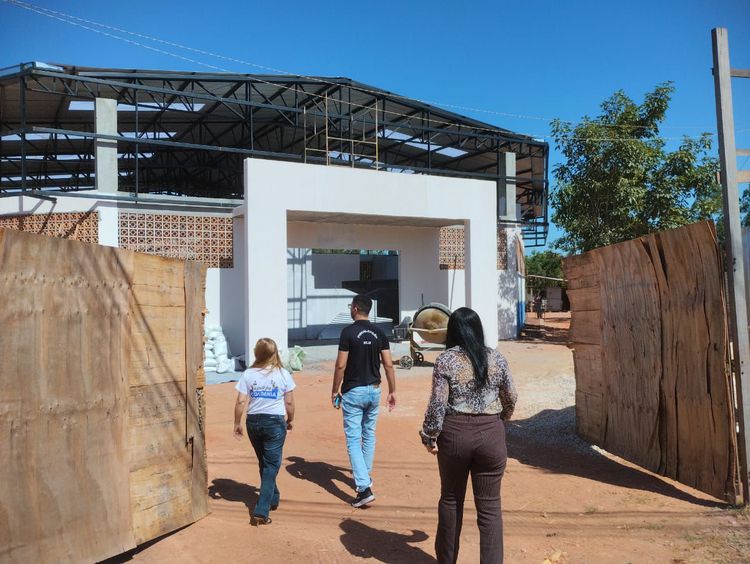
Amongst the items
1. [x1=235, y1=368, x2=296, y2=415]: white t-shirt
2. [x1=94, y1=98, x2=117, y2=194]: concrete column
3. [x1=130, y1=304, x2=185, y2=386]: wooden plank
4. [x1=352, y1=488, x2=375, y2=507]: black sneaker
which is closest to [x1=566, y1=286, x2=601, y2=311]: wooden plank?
[x1=352, y1=488, x2=375, y2=507]: black sneaker

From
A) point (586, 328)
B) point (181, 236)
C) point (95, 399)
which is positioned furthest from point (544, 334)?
point (95, 399)

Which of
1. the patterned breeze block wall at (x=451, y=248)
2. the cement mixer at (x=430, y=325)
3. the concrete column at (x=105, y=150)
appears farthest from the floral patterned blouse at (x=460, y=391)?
the patterned breeze block wall at (x=451, y=248)

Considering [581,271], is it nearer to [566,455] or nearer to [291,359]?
[566,455]

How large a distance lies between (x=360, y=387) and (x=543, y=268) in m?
40.7

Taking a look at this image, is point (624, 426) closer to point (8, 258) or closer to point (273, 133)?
point (8, 258)

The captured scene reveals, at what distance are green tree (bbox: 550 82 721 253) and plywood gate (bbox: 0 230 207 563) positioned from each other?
14.1m

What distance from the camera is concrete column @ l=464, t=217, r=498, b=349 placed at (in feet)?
52.4

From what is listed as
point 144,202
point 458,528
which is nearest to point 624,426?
point 458,528

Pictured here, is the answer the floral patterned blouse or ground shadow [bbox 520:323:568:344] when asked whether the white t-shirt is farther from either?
ground shadow [bbox 520:323:568:344]

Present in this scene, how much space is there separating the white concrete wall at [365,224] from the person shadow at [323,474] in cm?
654

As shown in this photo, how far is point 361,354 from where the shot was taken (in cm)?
496

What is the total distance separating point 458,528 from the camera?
349cm

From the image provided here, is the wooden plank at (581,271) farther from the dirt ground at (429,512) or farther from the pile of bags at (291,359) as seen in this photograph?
the pile of bags at (291,359)

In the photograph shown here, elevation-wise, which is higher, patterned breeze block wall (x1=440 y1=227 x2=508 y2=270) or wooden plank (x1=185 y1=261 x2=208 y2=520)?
patterned breeze block wall (x1=440 y1=227 x2=508 y2=270)
